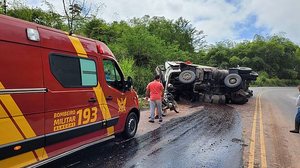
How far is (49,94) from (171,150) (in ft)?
10.7

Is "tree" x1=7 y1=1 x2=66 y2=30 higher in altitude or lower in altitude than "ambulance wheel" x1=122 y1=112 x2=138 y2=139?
higher

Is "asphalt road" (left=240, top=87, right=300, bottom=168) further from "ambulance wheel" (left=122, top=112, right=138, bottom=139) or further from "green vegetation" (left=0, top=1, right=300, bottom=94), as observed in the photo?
"green vegetation" (left=0, top=1, right=300, bottom=94)

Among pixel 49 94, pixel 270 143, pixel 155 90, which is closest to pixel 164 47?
pixel 155 90

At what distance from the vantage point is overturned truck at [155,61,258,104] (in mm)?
18781

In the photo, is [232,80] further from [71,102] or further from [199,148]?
[71,102]

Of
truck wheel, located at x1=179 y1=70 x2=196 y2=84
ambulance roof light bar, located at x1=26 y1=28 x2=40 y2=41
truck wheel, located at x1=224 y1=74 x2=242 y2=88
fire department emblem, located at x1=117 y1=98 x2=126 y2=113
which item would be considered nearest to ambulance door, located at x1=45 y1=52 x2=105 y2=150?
ambulance roof light bar, located at x1=26 y1=28 x2=40 y2=41

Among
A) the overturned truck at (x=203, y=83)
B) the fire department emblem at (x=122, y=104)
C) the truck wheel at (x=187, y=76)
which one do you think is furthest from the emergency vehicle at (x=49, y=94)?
the overturned truck at (x=203, y=83)

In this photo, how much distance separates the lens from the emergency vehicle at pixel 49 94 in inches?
187

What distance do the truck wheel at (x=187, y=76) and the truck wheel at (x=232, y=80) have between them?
2.06m

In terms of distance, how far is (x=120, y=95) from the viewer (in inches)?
317

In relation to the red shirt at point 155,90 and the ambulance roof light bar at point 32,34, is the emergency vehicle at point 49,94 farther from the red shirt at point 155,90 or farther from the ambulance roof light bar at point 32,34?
the red shirt at point 155,90

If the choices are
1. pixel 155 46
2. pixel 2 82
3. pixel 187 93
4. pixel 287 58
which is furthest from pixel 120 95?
pixel 287 58

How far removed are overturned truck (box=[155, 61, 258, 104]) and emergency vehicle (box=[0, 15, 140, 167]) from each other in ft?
37.1

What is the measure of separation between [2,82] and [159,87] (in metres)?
7.12
